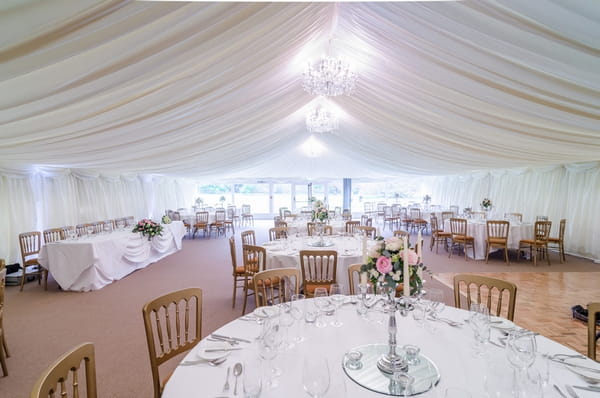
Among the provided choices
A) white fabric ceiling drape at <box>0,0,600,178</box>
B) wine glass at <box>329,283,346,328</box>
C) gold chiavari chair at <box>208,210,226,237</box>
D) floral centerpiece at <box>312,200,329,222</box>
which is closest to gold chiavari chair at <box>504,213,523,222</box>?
white fabric ceiling drape at <box>0,0,600,178</box>

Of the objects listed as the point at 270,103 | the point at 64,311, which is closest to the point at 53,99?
the point at 270,103

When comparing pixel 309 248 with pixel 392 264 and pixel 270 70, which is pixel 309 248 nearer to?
pixel 270 70

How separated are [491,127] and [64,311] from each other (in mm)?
7587

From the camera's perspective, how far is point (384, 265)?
155 centimetres

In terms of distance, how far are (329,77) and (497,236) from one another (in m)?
6.40

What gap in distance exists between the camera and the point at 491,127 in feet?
14.4

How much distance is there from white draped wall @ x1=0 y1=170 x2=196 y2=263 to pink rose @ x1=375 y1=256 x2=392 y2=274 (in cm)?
825

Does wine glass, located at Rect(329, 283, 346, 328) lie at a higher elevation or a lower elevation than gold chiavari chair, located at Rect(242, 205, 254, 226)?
higher

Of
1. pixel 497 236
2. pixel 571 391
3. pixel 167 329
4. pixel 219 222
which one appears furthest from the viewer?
pixel 219 222

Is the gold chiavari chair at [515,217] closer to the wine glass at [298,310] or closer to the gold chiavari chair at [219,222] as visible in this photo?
the wine glass at [298,310]

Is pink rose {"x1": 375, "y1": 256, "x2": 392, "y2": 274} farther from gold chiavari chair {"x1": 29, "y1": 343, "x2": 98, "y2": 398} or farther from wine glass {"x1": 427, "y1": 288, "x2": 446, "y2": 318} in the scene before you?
gold chiavari chair {"x1": 29, "y1": 343, "x2": 98, "y2": 398}

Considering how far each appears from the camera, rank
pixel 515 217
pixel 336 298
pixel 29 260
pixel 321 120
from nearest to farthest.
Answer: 1. pixel 336 298
2. pixel 29 260
3. pixel 321 120
4. pixel 515 217

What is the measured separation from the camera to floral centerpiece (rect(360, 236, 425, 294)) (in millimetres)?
1555

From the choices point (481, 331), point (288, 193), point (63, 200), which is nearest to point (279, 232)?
point (481, 331)
